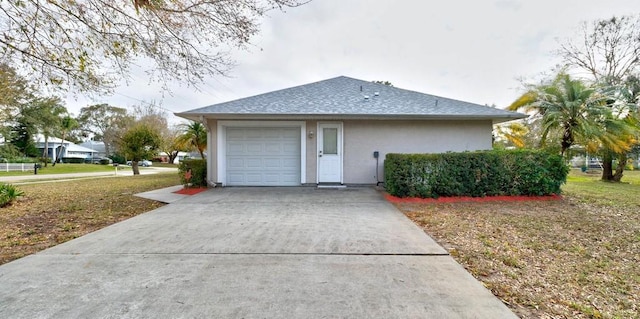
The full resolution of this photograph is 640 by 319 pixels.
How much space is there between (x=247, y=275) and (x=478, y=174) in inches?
257

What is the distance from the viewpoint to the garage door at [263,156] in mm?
9453

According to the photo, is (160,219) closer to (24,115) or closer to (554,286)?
(554,286)

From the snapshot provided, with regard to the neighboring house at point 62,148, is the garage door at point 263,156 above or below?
below

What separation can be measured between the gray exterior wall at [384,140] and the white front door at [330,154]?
17cm

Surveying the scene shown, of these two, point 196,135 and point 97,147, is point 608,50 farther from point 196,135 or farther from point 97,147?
point 97,147

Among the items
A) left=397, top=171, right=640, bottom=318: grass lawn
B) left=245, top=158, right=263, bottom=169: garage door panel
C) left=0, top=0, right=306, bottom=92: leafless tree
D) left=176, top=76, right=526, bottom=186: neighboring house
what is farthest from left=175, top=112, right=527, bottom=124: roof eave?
left=397, top=171, right=640, bottom=318: grass lawn

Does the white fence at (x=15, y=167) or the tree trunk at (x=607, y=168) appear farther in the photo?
the white fence at (x=15, y=167)

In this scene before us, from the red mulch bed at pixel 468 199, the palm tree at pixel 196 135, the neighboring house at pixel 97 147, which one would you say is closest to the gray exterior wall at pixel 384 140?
the red mulch bed at pixel 468 199

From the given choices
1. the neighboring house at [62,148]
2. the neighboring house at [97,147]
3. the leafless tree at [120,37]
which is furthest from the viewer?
the neighboring house at [97,147]

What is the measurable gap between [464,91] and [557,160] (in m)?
10.7

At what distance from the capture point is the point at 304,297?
247cm

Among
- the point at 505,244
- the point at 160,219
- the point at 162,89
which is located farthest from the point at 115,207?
the point at 505,244

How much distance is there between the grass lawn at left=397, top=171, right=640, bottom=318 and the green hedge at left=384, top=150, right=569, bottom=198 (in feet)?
2.12

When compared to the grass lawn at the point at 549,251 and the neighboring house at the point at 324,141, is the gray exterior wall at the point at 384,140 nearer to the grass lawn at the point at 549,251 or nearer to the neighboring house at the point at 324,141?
the neighboring house at the point at 324,141
